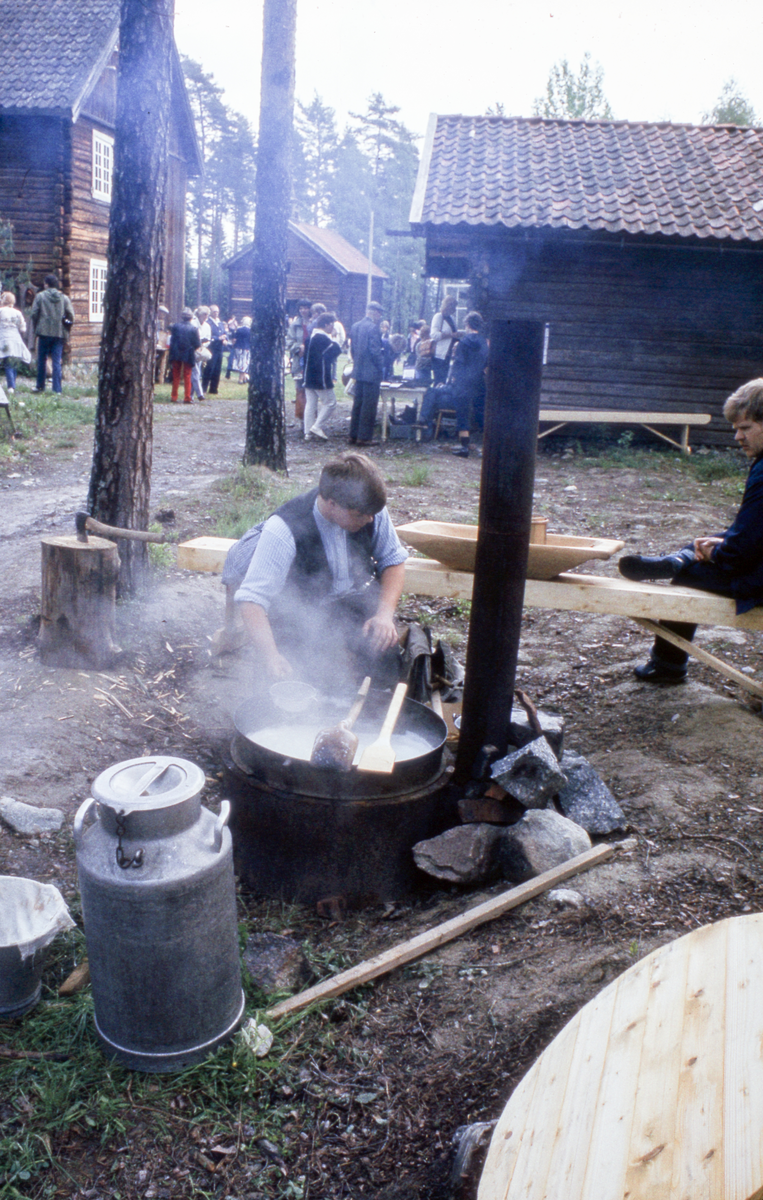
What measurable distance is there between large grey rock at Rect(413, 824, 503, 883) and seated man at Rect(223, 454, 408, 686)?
995 mm

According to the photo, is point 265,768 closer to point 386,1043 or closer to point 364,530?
point 386,1043

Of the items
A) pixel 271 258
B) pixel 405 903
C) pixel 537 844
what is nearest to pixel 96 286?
pixel 271 258

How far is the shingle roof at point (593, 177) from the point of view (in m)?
12.8

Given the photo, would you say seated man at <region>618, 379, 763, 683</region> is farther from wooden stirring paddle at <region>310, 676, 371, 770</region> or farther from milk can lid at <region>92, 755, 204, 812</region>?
milk can lid at <region>92, 755, 204, 812</region>

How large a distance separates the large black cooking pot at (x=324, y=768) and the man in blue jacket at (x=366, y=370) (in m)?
10.1

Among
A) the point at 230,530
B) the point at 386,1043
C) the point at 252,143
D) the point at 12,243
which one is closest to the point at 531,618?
the point at 230,530

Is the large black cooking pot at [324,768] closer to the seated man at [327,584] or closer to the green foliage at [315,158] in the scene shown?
the seated man at [327,584]

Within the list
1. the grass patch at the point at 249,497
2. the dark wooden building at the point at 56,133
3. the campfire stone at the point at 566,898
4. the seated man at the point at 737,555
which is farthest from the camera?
the dark wooden building at the point at 56,133

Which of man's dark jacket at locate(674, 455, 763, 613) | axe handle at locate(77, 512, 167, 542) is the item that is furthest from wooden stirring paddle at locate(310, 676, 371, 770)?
man's dark jacket at locate(674, 455, 763, 613)

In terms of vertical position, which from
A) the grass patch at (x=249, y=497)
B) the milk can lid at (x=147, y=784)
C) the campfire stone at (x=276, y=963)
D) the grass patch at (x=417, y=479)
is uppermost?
the grass patch at (x=417, y=479)

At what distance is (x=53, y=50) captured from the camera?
59.2 feet

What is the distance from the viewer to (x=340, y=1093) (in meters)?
2.38

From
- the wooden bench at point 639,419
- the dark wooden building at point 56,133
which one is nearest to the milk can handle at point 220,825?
the wooden bench at point 639,419

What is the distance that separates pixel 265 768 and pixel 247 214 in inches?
2543
